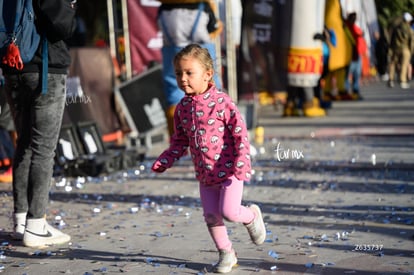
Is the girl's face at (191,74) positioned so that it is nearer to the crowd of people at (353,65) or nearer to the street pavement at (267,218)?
the street pavement at (267,218)

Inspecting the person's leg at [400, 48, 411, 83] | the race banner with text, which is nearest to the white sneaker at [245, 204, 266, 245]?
the race banner with text

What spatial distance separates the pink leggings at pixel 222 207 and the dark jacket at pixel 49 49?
1.48 metres

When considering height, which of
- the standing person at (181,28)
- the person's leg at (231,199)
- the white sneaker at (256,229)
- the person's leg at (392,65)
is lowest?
the person's leg at (392,65)

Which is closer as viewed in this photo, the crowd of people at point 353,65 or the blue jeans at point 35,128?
the blue jeans at point 35,128

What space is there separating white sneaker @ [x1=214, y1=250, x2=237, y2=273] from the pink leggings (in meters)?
0.03

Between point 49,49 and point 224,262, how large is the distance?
1930mm

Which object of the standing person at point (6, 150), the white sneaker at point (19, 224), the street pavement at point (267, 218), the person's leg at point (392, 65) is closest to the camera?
the street pavement at point (267, 218)

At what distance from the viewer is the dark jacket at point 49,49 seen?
5617 mm

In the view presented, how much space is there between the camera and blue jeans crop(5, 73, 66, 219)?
5.72m

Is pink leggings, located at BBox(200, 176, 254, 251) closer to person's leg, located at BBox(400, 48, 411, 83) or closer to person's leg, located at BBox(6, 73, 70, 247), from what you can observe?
person's leg, located at BBox(6, 73, 70, 247)

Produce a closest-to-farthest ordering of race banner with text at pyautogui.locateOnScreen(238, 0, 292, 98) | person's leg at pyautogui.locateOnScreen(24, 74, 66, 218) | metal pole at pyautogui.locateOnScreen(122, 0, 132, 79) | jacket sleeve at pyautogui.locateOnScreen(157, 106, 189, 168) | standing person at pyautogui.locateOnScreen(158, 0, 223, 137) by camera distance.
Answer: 1. jacket sleeve at pyautogui.locateOnScreen(157, 106, 189, 168)
2. person's leg at pyautogui.locateOnScreen(24, 74, 66, 218)
3. standing person at pyautogui.locateOnScreen(158, 0, 223, 137)
4. metal pole at pyautogui.locateOnScreen(122, 0, 132, 79)
5. race banner with text at pyautogui.locateOnScreen(238, 0, 292, 98)

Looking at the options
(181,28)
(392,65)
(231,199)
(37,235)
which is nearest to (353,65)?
(392,65)

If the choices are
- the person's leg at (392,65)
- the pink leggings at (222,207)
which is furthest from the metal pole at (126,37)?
the person's leg at (392,65)

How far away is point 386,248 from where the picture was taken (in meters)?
5.31
